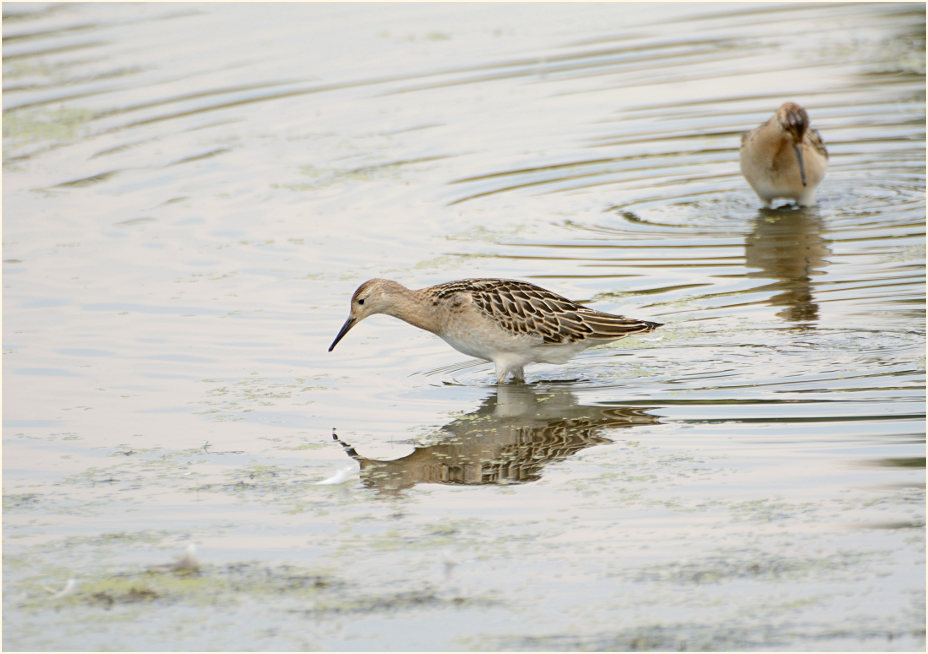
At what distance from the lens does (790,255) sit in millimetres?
12516

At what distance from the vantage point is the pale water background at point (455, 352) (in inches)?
253

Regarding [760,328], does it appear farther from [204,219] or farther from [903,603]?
[204,219]

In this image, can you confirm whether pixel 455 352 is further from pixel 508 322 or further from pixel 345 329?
pixel 508 322

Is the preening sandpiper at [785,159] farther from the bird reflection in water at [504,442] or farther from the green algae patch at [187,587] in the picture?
the green algae patch at [187,587]

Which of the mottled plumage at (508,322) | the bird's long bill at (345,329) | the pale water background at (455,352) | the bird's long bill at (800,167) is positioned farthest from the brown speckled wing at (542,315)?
the bird's long bill at (800,167)

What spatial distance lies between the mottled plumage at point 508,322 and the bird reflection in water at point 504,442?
1.06 ft

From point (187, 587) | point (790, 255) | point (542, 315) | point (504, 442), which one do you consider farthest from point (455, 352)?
point (187, 587)

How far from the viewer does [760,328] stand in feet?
34.2

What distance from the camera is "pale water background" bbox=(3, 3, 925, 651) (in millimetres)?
6422

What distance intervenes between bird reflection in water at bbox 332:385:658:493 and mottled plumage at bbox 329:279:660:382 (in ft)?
1.06

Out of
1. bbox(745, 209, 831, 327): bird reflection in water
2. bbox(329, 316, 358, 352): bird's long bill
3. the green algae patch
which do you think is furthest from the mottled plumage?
the green algae patch

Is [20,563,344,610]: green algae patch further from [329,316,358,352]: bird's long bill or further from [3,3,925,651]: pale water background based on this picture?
[329,316,358,352]: bird's long bill

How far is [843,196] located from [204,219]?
6.24m

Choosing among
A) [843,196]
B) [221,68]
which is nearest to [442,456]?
[843,196]
